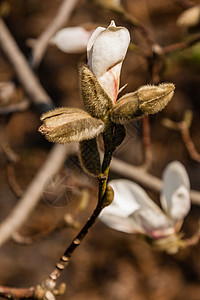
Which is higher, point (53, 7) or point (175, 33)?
point (53, 7)

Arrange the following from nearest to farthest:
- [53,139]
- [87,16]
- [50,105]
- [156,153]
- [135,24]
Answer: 1. [53,139]
2. [135,24]
3. [50,105]
4. [156,153]
5. [87,16]

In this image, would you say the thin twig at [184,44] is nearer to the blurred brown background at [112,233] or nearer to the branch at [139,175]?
the branch at [139,175]

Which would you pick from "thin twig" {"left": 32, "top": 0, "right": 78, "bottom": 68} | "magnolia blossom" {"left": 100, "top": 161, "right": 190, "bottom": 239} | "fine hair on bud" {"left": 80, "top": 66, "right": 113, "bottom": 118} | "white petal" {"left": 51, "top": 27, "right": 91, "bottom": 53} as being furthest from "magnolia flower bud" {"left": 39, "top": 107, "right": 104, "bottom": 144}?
"thin twig" {"left": 32, "top": 0, "right": 78, "bottom": 68}

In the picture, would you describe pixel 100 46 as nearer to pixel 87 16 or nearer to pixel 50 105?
pixel 50 105

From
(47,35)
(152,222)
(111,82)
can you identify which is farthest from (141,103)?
(47,35)

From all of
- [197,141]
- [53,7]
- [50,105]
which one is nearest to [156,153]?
[197,141]

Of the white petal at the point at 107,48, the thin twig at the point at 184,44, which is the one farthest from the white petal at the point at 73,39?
the white petal at the point at 107,48
